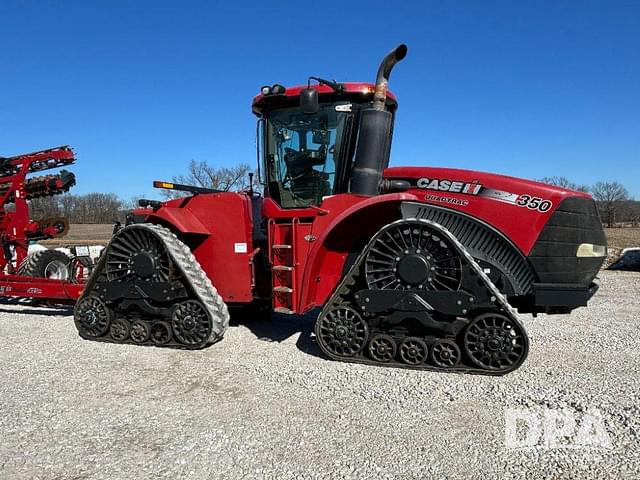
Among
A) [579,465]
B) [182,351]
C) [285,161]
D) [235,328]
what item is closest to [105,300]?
[182,351]

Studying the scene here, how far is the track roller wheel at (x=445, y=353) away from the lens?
443cm

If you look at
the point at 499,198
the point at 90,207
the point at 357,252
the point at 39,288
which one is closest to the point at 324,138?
the point at 357,252

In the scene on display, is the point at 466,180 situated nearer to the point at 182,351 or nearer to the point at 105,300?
the point at 182,351

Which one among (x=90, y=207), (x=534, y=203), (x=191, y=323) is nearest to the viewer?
(x=534, y=203)

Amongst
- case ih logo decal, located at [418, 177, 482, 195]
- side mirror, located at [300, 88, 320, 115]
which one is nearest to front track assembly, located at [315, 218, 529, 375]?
case ih logo decal, located at [418, 177, 482, 195]

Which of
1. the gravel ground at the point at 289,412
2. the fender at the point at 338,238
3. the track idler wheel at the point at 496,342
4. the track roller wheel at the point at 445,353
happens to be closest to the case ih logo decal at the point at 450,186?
the fender at the point at 338,238

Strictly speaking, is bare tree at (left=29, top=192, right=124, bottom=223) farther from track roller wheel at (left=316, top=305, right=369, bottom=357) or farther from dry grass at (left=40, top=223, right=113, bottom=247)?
track roller wheel at (left=316, top=305, right=369, bottom=357)

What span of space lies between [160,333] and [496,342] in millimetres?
3711

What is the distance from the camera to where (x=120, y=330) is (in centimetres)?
569

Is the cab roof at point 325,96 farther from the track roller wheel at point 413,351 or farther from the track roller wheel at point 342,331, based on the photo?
the track roller wheel at point 413,351

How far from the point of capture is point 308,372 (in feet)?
15.0

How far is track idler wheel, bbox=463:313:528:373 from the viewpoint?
4270 millimetres

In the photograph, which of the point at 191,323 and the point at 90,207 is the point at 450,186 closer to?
the point at 191,323

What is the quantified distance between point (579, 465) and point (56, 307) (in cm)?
827
